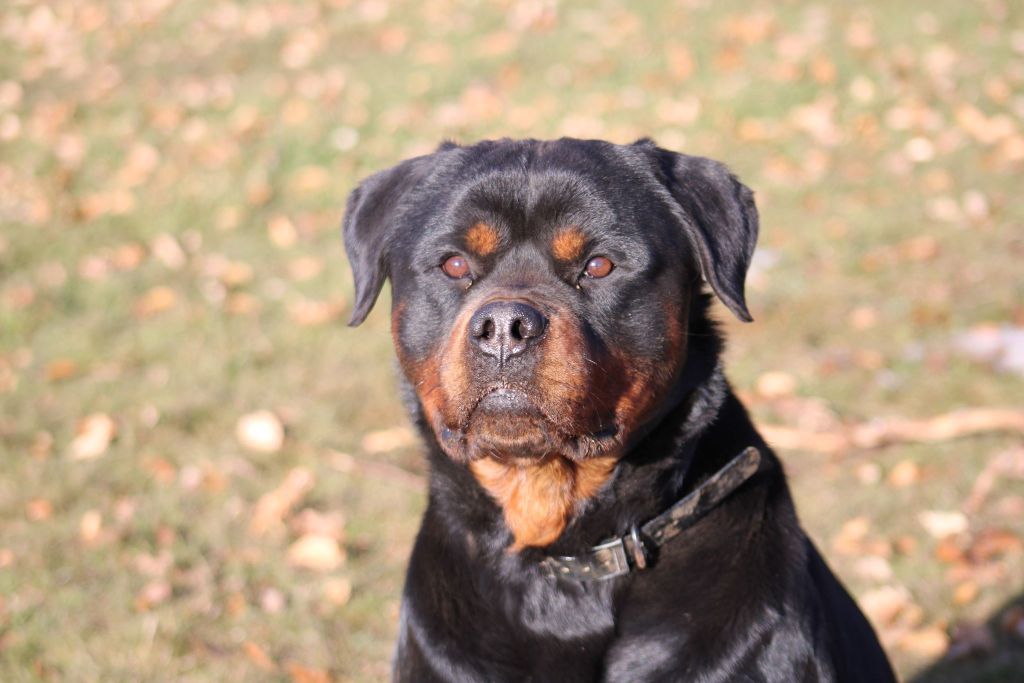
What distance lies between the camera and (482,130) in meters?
8.66

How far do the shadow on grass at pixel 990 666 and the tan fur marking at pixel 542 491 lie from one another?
1728 mm

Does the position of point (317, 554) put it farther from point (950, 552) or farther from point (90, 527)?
point (950, 552)

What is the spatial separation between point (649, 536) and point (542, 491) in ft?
0.90

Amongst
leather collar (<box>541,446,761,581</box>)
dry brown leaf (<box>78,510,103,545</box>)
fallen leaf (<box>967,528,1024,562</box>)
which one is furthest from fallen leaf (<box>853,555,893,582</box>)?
dry brown leaf (<box>78,510,103,545</box>)

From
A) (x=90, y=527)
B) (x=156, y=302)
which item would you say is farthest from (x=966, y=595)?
(x=156, y=302)

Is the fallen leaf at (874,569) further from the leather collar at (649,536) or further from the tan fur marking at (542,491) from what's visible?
the tan fur marking at (542,491)

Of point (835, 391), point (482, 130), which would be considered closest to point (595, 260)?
point (835, 391)

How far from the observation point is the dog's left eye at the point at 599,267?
280 cm

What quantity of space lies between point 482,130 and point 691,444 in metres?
6.18

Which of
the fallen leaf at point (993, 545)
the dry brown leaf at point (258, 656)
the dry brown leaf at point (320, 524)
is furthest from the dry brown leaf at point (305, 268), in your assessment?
the fallen leaf at point (993, 545)

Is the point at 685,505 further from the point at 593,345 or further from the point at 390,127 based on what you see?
the point at 390,127

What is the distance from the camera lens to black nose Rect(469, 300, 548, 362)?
2553 mm

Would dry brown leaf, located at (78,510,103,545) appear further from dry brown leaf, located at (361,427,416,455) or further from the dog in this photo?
the dog

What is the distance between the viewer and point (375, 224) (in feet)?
10.3
